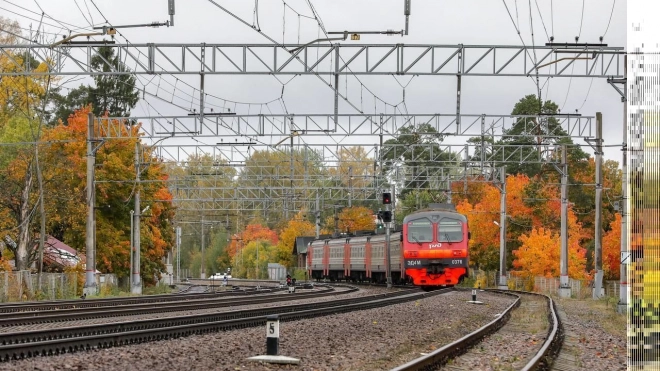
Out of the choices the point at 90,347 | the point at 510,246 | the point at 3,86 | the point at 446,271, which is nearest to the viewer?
the point at 90,347

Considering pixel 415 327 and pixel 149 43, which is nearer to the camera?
pixel 415 327

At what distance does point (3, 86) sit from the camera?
48.8m

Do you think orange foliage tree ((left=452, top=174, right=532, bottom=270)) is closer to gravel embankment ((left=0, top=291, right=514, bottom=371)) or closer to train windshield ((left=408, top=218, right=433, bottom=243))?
train windshield ((left=408, top=218, right=433, bottom=243))

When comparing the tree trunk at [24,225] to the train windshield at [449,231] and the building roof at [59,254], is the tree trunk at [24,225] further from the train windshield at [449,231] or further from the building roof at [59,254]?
the train windshield at [449,231]

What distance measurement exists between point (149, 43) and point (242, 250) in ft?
265

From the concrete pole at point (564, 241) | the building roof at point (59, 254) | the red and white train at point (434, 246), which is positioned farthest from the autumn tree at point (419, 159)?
the building roof at point (59, 254)

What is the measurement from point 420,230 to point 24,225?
16.9 meters

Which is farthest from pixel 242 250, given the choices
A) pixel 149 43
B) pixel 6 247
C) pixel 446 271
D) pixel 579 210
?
pixel 149 43

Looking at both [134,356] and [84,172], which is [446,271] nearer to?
[84,172]

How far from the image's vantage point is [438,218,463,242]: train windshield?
44.3 metres

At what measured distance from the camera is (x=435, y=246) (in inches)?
1743

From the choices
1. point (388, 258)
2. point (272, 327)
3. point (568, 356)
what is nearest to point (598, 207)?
point (388, 258)

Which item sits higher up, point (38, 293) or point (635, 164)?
point (635, 164)

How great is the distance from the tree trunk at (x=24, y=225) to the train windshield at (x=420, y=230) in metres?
16.3
